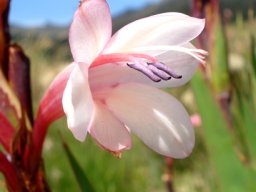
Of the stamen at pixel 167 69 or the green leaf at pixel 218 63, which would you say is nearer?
the stamen at pixel 167 69

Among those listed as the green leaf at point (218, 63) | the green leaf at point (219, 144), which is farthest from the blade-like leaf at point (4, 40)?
the green leaf at point (218, 63)

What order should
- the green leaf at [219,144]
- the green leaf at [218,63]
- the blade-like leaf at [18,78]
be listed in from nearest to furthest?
1. the blade-like leaf at [18,78]
2. the green leaf at [219,144]
3. the green leaf at [218,63]

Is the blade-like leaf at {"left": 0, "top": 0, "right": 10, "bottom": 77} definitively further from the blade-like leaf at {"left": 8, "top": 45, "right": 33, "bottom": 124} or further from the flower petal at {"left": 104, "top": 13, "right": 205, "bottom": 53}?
the flower petal at {"left": 104, "top": 13, "right": 205, "bottom": 53}

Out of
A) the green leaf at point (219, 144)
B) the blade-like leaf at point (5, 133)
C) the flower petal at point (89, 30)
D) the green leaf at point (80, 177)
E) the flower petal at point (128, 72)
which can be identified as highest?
the flower petal at point (89, 30)

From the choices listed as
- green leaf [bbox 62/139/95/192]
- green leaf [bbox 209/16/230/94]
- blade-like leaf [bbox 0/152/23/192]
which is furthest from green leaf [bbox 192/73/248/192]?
blade-like leaf [bbox 0/152/23/192]

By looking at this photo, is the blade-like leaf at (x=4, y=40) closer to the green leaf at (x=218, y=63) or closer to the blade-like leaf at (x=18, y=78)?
the blade-like leaf at (x=18, y=78)

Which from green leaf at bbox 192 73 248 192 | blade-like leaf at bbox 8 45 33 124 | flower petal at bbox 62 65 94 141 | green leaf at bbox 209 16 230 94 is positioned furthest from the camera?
green leaf at bbox 209 16 230 94
